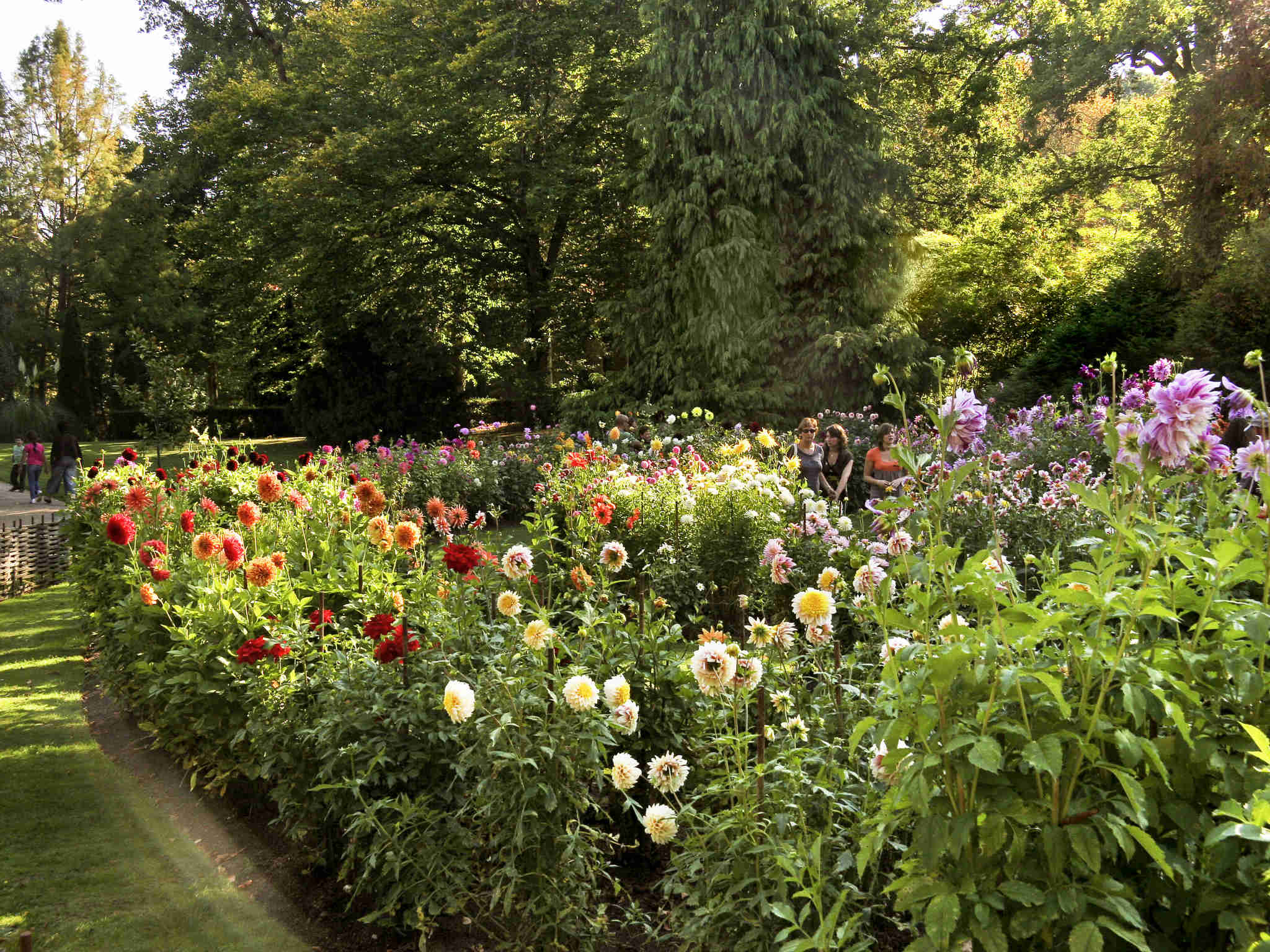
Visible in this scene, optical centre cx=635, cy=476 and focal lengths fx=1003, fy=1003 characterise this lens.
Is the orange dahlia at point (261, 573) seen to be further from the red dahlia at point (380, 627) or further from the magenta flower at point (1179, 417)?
the magenta flower at point (1179, 417)

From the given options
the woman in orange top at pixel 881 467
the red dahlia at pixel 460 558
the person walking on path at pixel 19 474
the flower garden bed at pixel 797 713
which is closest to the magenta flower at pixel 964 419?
the flower garden bed at pixel 797 713

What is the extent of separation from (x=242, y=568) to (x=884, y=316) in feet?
43.4

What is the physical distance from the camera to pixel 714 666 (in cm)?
252

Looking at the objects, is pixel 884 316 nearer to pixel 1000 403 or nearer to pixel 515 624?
pixel 1000 403

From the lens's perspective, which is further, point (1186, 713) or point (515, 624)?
point (515, 624)

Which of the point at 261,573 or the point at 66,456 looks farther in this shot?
the point at 66,456

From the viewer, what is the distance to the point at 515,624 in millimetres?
3674

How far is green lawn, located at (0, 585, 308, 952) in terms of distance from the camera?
3488 millimetres

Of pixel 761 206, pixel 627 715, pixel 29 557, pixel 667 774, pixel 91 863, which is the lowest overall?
pixel 91 863

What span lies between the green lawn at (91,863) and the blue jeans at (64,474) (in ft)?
33.7

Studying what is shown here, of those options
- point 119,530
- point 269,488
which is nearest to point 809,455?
point 269,488

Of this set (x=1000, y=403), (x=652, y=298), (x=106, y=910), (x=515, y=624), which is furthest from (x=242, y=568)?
(x=1000, y=403)

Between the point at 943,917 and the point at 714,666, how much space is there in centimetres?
87

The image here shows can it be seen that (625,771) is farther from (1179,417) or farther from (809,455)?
(809,455)
